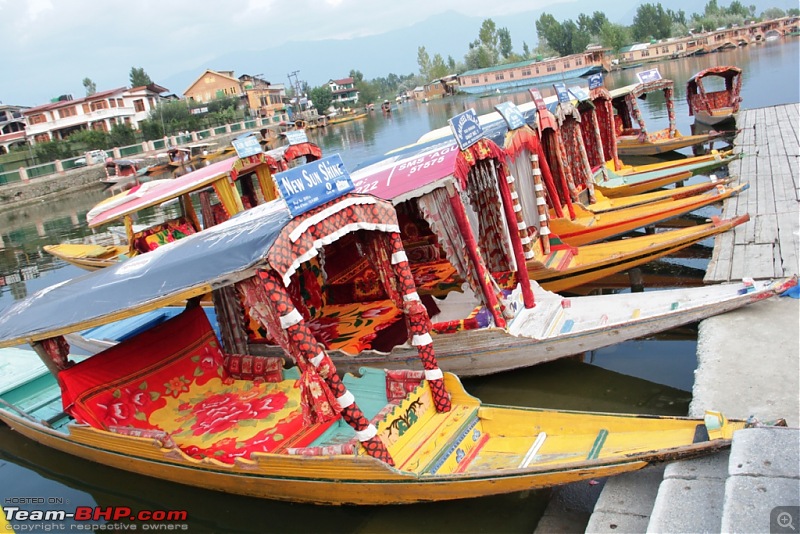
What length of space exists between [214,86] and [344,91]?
27173 mm

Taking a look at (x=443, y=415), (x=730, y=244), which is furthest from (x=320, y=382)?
(x=730, y=244)

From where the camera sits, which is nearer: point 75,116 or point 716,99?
point 716,99

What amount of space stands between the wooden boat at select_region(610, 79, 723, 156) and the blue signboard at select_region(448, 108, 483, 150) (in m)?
13.3

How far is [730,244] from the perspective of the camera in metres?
11.2

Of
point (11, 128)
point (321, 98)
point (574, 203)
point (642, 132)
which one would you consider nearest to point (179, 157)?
point (11, 128)

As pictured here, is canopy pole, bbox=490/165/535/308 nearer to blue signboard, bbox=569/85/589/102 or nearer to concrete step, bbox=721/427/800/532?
concrete step, bbox=721/427/800/532

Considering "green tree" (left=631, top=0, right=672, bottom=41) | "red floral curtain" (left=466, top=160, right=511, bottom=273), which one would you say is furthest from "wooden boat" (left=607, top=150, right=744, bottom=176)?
"green tree" (left=631, top=0, right=672, bottom=41)

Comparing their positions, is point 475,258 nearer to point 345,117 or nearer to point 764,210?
point 764,210

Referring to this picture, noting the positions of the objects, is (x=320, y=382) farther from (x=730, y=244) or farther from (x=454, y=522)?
(x=730, y=244)

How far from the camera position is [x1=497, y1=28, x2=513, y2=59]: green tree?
4621 inches

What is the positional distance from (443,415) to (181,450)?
3.34 metres

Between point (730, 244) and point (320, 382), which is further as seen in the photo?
point (730, 244)
